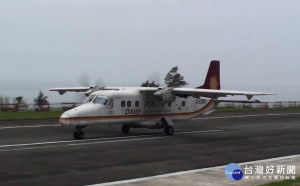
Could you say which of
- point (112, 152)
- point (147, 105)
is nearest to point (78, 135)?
point (112, 152)

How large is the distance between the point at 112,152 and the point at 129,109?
24.8 ft

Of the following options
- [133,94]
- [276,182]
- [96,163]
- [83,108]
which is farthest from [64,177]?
[133,94]

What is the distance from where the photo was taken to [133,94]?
27.5 metres

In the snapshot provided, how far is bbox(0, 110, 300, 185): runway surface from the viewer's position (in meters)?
14.4

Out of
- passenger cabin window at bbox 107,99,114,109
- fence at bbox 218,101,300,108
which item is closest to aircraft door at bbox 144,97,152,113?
passenger cabin window at bbox 107,99,114,109

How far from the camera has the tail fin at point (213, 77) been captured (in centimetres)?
3281

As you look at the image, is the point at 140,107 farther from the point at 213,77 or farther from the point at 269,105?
the point at 269,105

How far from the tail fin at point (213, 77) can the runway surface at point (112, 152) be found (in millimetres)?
4906

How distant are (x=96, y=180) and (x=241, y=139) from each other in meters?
13.9

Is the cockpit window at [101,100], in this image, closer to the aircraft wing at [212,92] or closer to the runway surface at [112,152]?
A: the runway surface at [112,152]

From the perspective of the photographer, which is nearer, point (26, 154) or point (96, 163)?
point (96, 163)

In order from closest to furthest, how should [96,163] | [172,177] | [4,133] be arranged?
[172,177] < [96,163] < [4,133]

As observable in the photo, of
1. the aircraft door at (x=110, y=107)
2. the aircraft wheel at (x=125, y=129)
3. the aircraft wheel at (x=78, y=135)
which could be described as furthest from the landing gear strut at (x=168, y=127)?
the aircraft wheel at (x=78, y=135)

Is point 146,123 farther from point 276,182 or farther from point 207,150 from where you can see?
point 276,182
